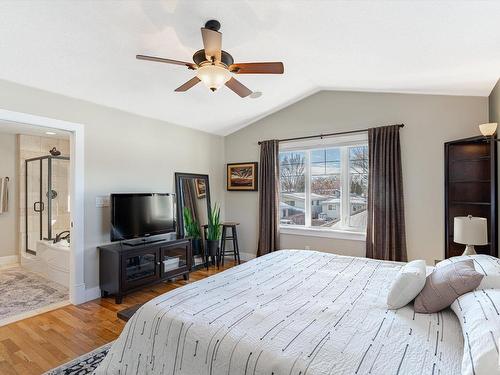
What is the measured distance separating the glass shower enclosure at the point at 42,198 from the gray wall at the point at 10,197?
230 millimetres

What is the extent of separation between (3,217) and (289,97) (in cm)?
552

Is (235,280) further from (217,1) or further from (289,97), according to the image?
(289,97)

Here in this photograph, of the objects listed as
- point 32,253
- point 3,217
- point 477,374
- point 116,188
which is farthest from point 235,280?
point 3,217

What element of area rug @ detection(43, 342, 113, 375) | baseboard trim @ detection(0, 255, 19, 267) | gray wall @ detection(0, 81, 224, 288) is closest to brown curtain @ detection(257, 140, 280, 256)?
gray wall @ detection(0, 81, 224, 288)

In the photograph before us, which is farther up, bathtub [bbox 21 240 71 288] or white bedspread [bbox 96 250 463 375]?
white bedspread [bbox 96 250 463 375]

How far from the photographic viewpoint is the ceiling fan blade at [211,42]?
1836 mm

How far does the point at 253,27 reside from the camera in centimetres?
250

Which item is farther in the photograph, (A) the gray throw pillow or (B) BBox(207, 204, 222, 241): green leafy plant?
(B) BBox(207, 204, 222, 241): green leafy plant

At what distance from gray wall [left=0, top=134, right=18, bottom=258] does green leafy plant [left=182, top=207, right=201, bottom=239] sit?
3.31 meters

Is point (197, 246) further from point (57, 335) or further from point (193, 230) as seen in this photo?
point (57, 335)

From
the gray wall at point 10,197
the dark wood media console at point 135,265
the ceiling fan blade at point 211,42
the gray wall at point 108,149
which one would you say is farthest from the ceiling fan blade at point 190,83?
the gray wall at point 10,197

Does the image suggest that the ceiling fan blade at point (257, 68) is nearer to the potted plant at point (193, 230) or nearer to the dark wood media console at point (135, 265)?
the dark wood media console at point (135, 265)

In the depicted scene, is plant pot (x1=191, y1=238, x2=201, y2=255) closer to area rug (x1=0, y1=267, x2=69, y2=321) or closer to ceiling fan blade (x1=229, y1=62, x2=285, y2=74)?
area rug (x1=0, y1=267, x2=69, y2=321)

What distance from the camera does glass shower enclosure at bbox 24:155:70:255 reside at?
4.98 metres
